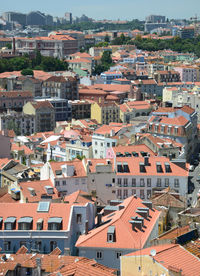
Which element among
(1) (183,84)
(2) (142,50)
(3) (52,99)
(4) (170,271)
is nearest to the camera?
(4) (170,271)

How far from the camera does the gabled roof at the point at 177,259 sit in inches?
941

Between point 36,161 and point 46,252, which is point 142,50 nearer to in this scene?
point 36,161

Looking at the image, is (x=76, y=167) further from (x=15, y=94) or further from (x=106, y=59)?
(x=106, y=59)

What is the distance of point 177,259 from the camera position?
24.5m

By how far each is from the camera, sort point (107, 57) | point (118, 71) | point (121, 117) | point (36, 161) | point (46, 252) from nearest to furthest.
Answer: point (46, 252)
point (36, 161)
point (121, 117)
point (118, 71)
point (107, 57)

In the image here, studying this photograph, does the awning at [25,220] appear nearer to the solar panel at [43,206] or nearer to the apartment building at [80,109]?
the solar panel at [43,206]

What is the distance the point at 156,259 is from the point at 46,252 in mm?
8522

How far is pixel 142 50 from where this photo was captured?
186375mm

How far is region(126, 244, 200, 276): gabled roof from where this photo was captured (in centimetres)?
2391

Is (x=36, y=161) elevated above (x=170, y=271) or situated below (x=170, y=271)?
below

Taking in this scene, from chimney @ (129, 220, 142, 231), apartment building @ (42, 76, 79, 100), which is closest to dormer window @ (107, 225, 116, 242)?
chimney @ (129, 220, 142, 231)

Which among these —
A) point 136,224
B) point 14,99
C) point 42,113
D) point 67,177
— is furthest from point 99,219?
point 14,99

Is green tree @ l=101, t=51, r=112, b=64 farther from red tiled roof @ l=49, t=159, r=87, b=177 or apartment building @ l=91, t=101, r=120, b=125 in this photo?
red tiled roof @ l=49, t=159, r=87, b=177

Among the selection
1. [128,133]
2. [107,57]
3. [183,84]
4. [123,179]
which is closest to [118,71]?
[183,84]
